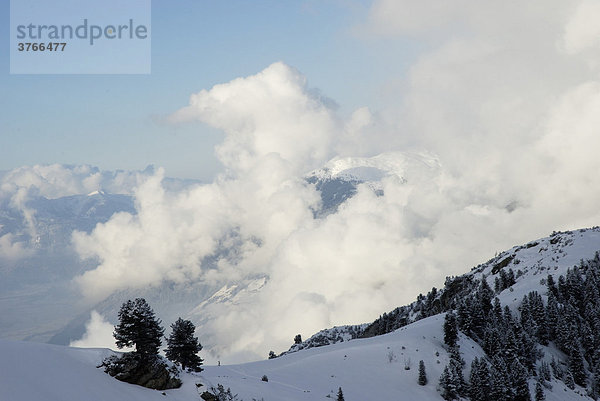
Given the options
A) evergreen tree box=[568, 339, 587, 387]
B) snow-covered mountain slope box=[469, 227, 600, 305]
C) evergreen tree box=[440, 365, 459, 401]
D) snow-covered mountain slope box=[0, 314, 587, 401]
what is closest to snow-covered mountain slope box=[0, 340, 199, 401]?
snow-covered mountain slope box=[0, 314, 587, 401]

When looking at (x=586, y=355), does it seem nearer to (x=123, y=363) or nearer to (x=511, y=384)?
(x=511, y=384)

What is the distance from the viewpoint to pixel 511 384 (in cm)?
4566

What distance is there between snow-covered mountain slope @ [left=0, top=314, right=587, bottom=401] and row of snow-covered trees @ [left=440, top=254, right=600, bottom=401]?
2.62 metres

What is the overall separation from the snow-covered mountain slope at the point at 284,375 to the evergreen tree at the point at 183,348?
2.55 m

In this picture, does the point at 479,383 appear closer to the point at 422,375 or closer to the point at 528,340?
the point at 422,375

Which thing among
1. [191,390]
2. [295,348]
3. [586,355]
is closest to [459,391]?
[191,390]

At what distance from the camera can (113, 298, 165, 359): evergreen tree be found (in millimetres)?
28067

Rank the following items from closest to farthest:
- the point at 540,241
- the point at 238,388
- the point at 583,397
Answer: the point at 238,388, the point at 583,397, the point at 540,241

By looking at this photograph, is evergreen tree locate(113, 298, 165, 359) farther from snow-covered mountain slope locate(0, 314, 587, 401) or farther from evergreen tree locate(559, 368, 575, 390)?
evergreen tree locate(559, 368, 575, 390)

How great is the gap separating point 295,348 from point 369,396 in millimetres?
123559

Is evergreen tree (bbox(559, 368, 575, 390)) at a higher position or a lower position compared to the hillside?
lower

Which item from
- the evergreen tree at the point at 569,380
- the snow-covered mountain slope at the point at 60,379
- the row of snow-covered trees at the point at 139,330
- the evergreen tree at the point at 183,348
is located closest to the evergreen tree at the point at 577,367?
the evergreen tree at the point at 569,380

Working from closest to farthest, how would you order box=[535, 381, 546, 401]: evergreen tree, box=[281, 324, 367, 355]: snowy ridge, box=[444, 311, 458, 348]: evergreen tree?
box=[535, 381, 546, 401]: evergreen tree < box=[444, 311, 458, 348]: evergreen tree < box=[281, 324, 367, 355]: snowy ridge

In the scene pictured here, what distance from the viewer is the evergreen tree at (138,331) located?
2807 cm
